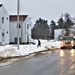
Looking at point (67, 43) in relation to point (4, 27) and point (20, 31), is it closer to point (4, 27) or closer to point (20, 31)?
point (4, 27)

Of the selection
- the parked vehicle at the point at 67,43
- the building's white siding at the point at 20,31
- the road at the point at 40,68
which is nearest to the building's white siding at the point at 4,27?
the building's white siding at the point at 20,31

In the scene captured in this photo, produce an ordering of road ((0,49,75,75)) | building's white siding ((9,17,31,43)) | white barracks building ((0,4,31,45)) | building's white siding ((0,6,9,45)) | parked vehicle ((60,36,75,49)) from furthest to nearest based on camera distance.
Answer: building's white siding ((9,17,31,43)), white barracks building ((0,4,31,45)), building's white siding ((0,6,9,45)), parked vehicle ((60,36,75,49)), road ((0,49,75,75))

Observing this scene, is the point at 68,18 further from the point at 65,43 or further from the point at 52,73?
the point at 52,73

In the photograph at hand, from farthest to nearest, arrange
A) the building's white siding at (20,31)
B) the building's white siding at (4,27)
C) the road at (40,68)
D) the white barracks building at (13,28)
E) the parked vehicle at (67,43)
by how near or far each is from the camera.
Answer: the building's white siding at (20,31)
the white barracks building at (13,28)
the building's white siding at (4,27)
the parked vehicle at (67,43)
the road at (40,68)

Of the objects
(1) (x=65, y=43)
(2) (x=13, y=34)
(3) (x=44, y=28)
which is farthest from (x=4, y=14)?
(3) (x=44, y=28)

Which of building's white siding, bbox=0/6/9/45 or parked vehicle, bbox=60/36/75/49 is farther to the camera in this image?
building's white siding, bbox=0/6/9/45

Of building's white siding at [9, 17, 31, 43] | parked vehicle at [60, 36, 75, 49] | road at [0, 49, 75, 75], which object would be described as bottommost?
road at [0, 49, 75, 75]

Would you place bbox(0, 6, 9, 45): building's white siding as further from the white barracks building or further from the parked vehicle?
the parked vehicle

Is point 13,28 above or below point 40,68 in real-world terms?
above

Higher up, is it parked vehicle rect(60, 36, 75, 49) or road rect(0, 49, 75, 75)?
parked vehicle rect(60, 36, 75, 49)

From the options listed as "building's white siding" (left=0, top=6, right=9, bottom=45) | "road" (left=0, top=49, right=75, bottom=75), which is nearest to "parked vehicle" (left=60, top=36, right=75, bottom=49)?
"building's white siding" (left=0, top=6, right=9, bottom=45)

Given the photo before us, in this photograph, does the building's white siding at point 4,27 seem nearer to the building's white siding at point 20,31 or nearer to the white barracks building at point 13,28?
the white barracks building at point 13,28

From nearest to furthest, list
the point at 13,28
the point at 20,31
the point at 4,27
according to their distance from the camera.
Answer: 1. the point at 4,27
2. the point at 13,28
3. the point at 20,31

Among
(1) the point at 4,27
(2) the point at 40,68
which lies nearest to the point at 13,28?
(1) the point at 4,27
